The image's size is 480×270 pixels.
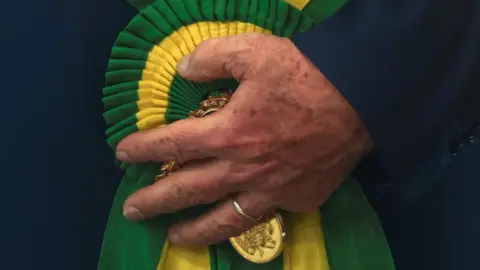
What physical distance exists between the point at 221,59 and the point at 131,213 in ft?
0.55

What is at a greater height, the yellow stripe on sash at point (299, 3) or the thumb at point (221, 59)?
the yellow stripe on sash at point (299, 3)

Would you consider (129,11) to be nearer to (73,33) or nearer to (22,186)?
(73,33)

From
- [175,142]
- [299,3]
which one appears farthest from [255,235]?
[299,3]

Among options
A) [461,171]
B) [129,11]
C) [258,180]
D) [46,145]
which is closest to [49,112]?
[46,145]

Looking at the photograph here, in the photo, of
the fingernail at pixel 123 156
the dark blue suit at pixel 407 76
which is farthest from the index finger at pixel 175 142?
the dark blue suit at pixel 407 76

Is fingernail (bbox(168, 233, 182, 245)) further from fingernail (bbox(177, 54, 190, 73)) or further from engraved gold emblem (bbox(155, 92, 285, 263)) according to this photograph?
fingernail (bbox(177, 54, 190, 73))

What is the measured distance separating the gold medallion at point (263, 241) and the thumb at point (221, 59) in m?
0.14

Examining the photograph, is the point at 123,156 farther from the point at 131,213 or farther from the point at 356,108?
the point at 356,108

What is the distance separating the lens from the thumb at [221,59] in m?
0.62

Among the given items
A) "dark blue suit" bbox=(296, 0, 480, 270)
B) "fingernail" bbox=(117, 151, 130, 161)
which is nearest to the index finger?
"fingernail" bbox=(117, 151, 130, 161)

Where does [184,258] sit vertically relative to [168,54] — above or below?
below

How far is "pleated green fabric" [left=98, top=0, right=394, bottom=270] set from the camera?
649 millimetres

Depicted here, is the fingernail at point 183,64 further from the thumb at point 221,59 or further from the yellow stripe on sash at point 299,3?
the yellow stripe on sash at point 299,3

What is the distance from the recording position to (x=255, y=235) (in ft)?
2.16
